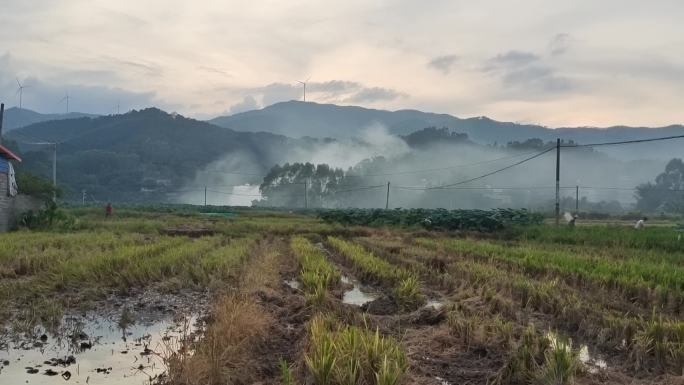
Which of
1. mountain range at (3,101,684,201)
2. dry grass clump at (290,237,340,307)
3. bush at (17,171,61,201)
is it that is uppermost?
mountain range at (3,101,684,201)

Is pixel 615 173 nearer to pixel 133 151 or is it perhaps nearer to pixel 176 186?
pixel 176 186

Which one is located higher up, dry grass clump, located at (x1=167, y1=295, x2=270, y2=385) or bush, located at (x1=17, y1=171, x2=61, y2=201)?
bush, located at (x1=17, y1=171, x2=61, y2=201)

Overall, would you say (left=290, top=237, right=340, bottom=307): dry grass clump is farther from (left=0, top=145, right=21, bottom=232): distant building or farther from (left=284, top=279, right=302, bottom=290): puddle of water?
(left=0, top=145, right=21, bottom=232): distant building

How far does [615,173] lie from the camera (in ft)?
422

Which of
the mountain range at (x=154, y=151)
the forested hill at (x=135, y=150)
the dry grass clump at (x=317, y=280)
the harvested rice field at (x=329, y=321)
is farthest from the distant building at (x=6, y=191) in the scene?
the mountain range at (x=154, y=151)

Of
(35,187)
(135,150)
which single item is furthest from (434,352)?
(135,150)

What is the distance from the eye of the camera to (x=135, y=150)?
109 metres

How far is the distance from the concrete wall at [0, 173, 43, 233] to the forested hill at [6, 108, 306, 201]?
57562 millimetres

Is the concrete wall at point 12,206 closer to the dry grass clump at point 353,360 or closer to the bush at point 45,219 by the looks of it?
the bush at point 45,219

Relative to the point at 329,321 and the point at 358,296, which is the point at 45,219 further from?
the point at 329,321

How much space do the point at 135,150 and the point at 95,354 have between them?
109857 mm

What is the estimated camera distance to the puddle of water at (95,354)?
16.7 ft

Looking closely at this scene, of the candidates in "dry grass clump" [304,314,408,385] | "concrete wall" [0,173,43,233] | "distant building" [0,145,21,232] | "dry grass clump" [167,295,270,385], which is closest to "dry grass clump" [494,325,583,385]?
"dry grass clump" [304,314,408,385]

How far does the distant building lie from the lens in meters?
22.2
